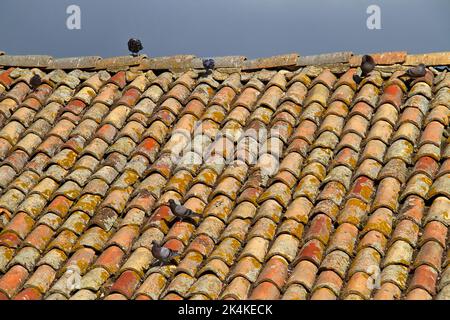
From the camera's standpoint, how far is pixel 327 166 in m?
12.0

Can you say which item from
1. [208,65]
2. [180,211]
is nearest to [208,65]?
[208,65]

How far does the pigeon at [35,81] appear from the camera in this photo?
1441 cm

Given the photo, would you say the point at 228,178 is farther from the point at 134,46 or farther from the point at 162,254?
the point at 134,46

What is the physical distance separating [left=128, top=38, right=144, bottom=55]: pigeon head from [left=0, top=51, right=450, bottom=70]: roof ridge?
0.14 meters

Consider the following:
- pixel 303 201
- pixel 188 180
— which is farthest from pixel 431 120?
pixel 188 180

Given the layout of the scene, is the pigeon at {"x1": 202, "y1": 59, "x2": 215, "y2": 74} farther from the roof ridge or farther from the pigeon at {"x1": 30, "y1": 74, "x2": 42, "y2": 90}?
the pigeon at {"x1": 30, "y1": 74, "x2": 42, "y2": 90}

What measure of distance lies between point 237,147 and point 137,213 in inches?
62.4

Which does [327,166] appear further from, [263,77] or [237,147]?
[263,77]

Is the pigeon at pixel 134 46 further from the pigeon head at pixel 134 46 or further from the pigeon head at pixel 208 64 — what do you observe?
the pigeon head at pixel 208 64

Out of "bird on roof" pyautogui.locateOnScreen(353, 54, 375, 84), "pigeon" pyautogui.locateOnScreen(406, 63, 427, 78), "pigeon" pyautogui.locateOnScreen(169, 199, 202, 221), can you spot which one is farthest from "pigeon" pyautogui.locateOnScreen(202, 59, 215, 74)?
"pigeon" pyautogui.locateOnScreen(169, 199, 202, 221)

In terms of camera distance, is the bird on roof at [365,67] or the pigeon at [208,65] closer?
the bird on roof at [365,67]

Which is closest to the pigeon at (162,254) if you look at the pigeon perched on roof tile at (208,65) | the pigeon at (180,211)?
the pigeon at (180,211)

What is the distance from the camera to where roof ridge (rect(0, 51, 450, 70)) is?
1366cm

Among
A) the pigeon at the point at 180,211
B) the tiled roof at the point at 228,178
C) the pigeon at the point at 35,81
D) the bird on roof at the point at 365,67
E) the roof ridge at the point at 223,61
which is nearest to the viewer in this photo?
the tiled roof at the point at 228,178
